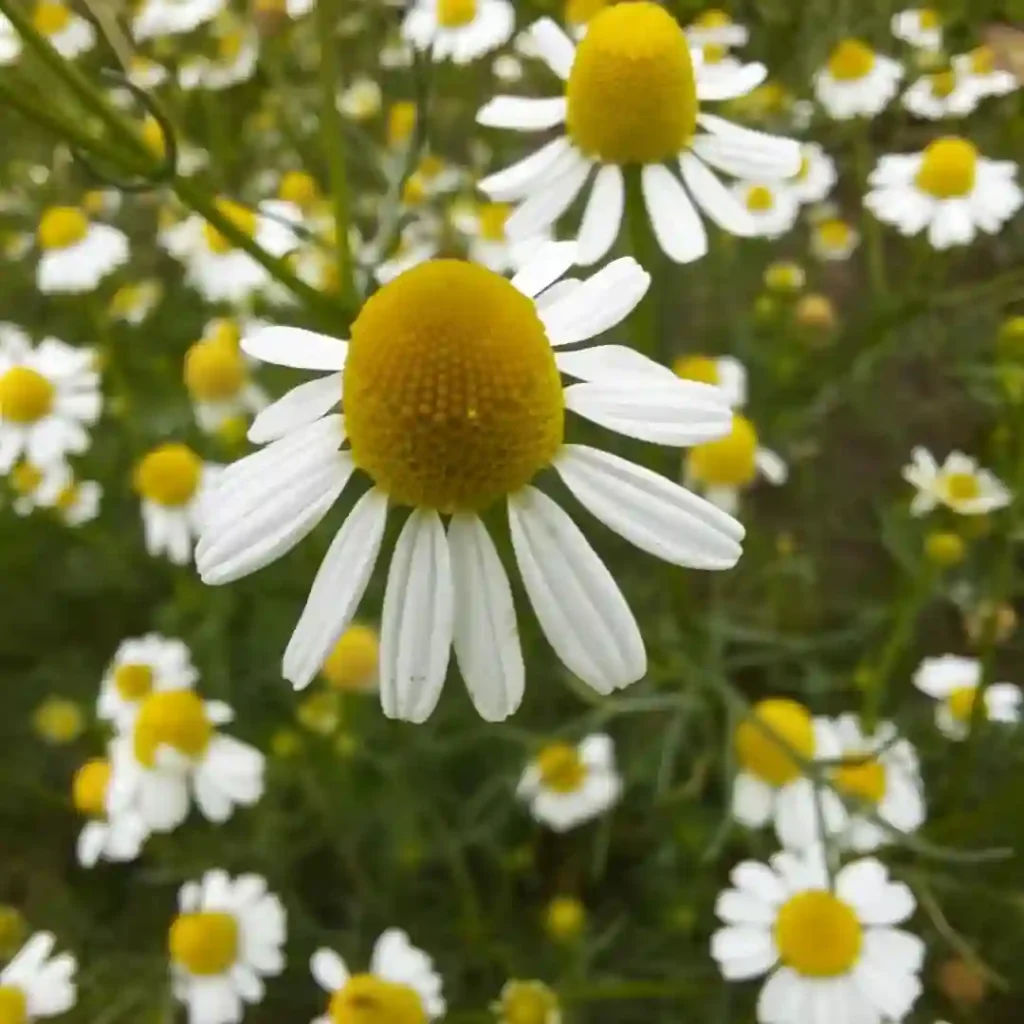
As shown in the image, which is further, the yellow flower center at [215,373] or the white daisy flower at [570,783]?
A: the yellow flower center at [215,373]

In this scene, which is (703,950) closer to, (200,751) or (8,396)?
(200,751)

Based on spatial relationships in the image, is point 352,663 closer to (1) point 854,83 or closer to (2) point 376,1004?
(2) point 376,1004

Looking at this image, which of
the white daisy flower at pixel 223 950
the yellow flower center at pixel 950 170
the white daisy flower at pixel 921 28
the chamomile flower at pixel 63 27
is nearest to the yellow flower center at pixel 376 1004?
the white daisy flower at pixel 223 950

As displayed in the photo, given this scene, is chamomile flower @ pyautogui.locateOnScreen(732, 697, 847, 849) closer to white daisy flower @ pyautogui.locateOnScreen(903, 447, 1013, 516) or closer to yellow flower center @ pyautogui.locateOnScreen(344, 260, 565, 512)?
white daisy flower @ pyautogui.locateOnScreen(903, 447, 1013, 516)

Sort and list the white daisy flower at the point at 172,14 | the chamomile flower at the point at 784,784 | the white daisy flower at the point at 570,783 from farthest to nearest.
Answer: the white daisy flower at the point at 172,14 → the white daisy flower at the point at 570,783 → the chamomile flower at the point at 784,784

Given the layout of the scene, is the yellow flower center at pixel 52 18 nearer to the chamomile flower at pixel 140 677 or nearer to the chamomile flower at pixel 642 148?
the chamomile flower at pixel 140 677

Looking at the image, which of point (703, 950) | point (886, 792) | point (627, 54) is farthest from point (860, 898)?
point (627, 54)

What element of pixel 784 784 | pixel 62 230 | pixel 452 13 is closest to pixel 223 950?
pixel 784 784

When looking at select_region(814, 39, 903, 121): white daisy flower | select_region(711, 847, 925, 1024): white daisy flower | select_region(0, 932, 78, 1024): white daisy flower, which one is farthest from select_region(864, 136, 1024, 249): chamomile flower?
select_region(0, 932, 78, 1024): white daisy flower
